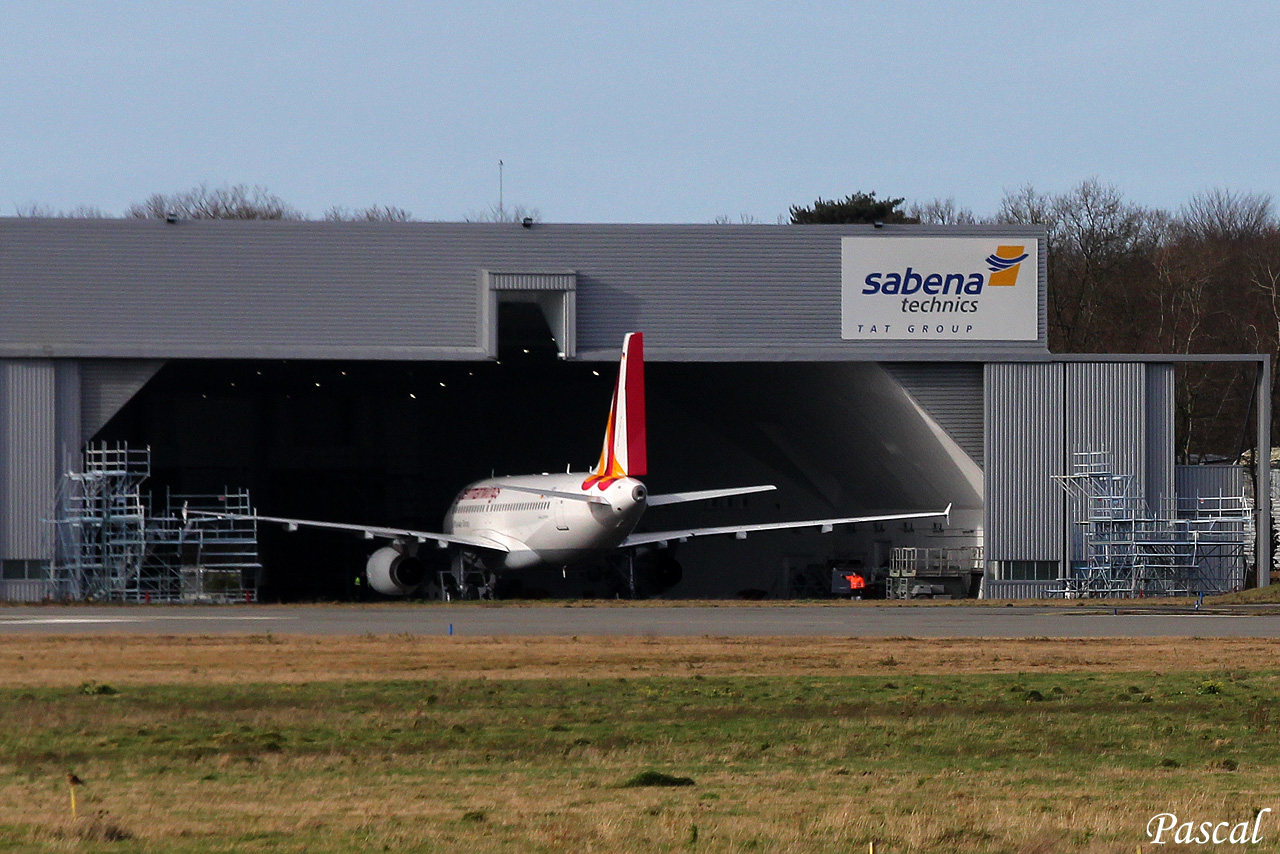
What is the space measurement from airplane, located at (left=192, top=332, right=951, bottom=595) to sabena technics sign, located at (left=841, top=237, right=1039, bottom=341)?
5588 millimetres

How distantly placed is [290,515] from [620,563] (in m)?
16.2

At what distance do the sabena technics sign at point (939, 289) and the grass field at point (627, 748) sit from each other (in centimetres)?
2337

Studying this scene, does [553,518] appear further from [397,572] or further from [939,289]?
[939,289]

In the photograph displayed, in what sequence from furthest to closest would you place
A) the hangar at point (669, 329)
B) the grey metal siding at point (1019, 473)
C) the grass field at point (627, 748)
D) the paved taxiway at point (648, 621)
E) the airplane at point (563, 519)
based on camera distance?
the grey metal siding at point (1019, 473)
the hangar at point (669, 329)
the airplane at point (563, 519)
the paved taxiway at point (648, 621)
the grass field at point (627, 748)

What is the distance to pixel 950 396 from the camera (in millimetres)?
48375

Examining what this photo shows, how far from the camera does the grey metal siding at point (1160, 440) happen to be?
48.6 metres

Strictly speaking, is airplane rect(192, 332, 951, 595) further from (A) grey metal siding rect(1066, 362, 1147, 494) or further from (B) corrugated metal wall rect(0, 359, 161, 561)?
(A) grey metal siding rect(1066, 362, 1147, 494)

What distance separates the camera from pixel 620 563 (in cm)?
5694

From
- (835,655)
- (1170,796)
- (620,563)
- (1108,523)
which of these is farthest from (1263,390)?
(1170,796)

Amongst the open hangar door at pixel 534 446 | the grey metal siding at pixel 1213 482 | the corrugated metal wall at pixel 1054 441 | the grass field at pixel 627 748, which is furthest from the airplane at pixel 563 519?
the grass field at pixel 627 748

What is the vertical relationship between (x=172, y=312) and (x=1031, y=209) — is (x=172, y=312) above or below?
below

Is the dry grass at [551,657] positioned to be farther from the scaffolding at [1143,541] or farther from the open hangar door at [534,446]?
the open hangar door at [534,446]

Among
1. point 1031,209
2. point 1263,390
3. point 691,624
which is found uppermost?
point 1031,209

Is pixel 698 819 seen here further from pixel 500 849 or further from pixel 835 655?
pixel 835 655
